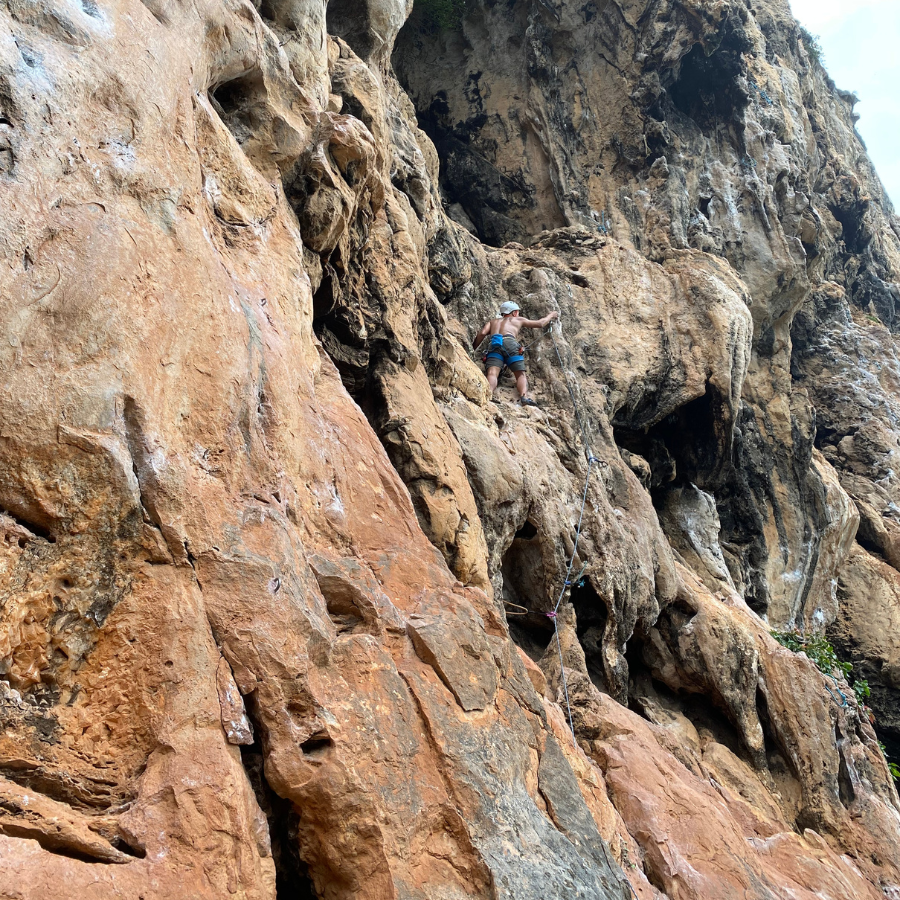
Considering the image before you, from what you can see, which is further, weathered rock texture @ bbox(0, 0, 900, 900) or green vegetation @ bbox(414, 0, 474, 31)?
green vegetation @ bbox(414, 0, 474, 31)

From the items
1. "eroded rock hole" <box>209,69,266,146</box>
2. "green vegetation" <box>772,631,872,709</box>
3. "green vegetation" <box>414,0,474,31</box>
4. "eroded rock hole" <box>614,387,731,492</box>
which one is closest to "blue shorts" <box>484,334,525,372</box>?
"eroded rock hole" <box>614,387,731,492</box>

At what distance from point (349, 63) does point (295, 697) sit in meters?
7.93

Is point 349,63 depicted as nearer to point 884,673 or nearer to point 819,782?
point 819,782

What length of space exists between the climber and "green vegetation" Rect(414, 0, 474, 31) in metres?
8.85

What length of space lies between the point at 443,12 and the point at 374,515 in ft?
48.7

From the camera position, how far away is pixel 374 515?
538cm

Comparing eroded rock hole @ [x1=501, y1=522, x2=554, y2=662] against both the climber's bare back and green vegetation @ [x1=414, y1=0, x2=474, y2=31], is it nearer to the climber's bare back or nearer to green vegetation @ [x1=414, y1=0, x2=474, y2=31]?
the climber's bare back

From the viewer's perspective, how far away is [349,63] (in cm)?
884

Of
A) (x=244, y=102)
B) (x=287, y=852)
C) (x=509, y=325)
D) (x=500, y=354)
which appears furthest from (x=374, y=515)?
(x=509, y=325)

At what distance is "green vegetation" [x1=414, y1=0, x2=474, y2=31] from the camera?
16.0m

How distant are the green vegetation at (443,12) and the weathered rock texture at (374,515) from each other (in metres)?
2.93

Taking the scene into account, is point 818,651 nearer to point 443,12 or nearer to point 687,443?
point 687,443

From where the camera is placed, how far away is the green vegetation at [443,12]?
16.0 m

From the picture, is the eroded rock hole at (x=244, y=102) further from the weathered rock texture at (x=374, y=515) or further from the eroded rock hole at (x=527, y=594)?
the eroded rock hole at (x=527, y=594)
